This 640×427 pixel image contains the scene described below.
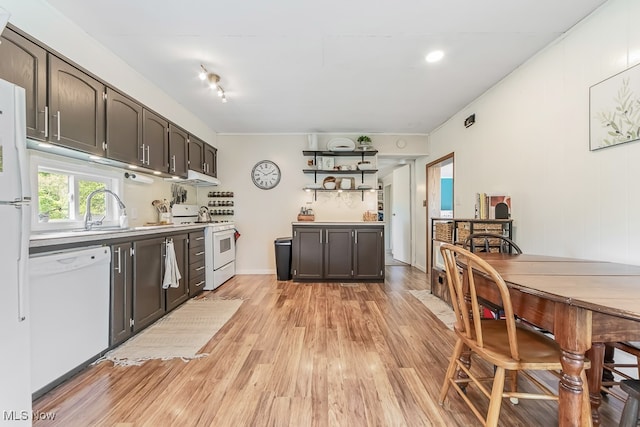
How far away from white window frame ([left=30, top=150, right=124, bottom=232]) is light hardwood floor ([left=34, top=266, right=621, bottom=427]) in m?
1.24

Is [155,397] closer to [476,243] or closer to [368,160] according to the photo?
[476,243]

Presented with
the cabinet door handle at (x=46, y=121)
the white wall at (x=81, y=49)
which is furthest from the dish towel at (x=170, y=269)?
the white wall at (x=81, y=49)

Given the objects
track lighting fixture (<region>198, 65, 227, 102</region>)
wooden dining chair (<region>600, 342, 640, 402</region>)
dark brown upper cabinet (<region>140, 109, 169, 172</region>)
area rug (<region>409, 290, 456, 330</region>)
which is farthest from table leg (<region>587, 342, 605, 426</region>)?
dark brown upper cabinet (<region>140, 109, 169, 172</region>)

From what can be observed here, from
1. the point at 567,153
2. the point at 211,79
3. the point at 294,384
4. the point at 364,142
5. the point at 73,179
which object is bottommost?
the point at 294,384

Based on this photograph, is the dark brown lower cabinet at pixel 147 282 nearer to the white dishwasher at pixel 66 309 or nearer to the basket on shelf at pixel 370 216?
the white dishwasher at pixel 66 309

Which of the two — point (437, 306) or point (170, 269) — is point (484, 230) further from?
point (170, 269)

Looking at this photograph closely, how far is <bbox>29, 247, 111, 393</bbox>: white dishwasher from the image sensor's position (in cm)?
154

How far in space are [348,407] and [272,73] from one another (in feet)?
9.60

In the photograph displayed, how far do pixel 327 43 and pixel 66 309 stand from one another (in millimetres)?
2714

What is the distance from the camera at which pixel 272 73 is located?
9.26 feet

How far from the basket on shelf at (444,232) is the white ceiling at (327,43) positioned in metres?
1.61

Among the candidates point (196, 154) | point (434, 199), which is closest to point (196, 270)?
point (196, 154)

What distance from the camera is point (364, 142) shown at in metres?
4.75

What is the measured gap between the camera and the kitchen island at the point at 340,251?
4.29m
